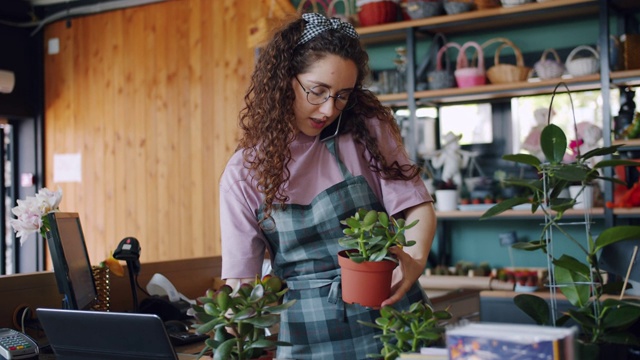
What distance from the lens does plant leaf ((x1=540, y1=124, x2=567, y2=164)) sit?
1.39m

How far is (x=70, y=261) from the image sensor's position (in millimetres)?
2008

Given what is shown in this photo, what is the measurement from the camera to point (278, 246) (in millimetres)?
1782

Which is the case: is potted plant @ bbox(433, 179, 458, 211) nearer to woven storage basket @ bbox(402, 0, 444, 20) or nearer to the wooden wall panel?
woven storage basket @ bbox(402, 0, 444, 20)

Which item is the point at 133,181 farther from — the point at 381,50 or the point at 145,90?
the point at 381,50

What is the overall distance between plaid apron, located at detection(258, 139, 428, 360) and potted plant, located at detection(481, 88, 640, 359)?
0.43 m

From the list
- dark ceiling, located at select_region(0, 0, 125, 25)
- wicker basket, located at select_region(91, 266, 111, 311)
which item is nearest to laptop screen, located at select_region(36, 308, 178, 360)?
Answer: wicker basket, located at select_region(91, 266, 111, 311)

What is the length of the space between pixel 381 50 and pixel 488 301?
1.81 m

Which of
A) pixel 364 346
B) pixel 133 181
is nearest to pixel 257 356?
pixel 364 346

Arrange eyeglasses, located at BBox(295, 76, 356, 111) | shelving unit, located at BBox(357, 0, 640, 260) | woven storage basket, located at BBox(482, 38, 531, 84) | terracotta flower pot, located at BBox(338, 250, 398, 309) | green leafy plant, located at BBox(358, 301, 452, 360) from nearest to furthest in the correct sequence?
green leafy plant, located at BBox(358, 301, 452, 360)
terracotta flower pot, located at BBox(338, 250, 398, 309)
eyeglasses, located at BBox(295, 76, 356, 111)
shelving unit, located at BBox(357, 0, 640, 260)
woven storage basket, located at BBox(482, 38, 531, 84)

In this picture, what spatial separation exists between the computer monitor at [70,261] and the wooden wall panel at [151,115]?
3.02 meters

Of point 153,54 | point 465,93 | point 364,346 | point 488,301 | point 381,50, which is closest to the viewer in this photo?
point 364,346

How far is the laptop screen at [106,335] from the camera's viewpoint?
4.19 feet

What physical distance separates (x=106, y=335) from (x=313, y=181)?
619mm

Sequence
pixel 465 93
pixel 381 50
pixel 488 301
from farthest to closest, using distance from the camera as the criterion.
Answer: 1. pixel 381 50
2. pixel 465 93
3. pixel 488 301
